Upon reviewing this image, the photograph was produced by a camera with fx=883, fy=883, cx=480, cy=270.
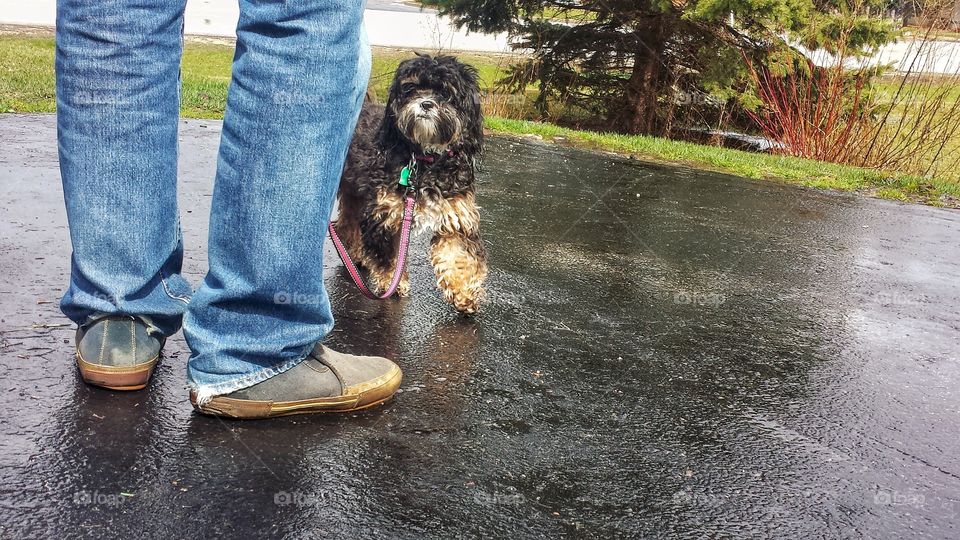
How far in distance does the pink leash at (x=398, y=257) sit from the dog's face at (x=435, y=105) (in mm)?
328

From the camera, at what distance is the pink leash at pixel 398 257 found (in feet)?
12.4

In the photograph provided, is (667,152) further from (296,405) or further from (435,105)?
(296,405)

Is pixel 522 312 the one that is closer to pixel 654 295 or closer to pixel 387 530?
pixel 654 295

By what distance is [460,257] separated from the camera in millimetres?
4184

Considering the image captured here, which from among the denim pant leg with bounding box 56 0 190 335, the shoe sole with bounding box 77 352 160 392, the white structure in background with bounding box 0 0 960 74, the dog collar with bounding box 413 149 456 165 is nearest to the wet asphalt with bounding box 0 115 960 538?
the shoe sole with bounding box 77 352 160 392

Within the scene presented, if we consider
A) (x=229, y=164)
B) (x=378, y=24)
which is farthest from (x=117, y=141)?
(x=378, y=24)

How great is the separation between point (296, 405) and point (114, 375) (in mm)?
550

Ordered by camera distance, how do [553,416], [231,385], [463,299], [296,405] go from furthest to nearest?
1. [463,299]
2. [553,416]
3. [296,405]
4. [231,385]

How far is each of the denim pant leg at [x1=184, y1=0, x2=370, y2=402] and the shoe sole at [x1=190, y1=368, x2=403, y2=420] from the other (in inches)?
1.7

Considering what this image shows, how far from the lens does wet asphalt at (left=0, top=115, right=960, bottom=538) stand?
222 cm

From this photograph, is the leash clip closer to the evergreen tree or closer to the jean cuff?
the jean cuff

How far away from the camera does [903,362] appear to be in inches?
151

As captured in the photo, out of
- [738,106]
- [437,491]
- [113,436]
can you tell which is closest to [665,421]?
[437,491]

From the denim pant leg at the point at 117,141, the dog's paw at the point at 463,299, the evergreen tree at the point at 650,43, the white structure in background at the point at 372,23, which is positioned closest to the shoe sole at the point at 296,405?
the denim pant leg at the point at 117,141
